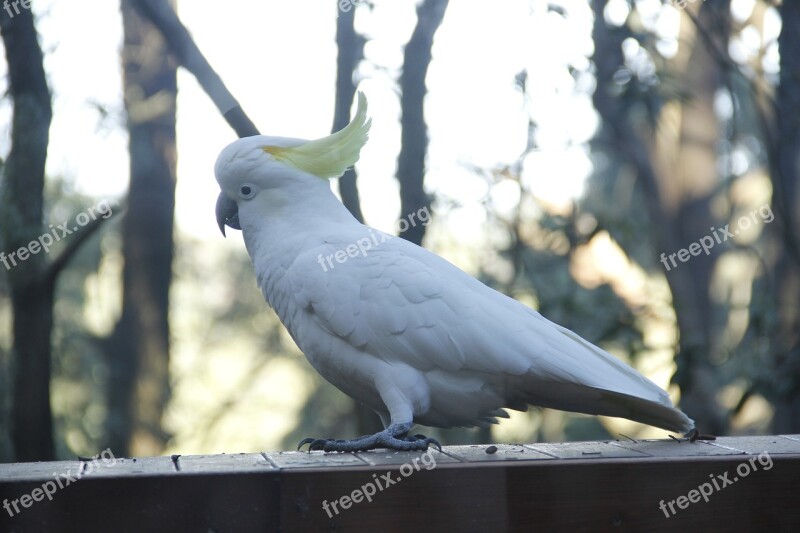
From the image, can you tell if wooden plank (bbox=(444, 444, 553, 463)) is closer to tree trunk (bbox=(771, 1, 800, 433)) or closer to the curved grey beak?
the curved grey beak

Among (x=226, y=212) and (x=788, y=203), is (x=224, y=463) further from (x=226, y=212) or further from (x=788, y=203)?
(x=788, y=203)

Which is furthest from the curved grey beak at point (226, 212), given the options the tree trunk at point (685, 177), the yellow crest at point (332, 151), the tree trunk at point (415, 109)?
the tree trunk at point (685, 177)

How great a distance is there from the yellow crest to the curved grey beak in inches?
7.9

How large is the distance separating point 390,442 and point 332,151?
2.65 feet

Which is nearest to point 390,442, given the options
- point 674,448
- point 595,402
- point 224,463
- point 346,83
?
point 224,463

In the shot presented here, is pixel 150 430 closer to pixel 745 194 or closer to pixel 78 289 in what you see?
pixel 78 289

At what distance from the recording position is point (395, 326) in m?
2.01

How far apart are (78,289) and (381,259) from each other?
6.64 meters

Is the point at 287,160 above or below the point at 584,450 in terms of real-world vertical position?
above

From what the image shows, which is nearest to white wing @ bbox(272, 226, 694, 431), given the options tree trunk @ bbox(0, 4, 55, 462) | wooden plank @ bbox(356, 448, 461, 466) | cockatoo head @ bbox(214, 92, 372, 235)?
wooden plank @ bbox(356, 448, 461, 466)

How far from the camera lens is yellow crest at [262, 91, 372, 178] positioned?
2.23m

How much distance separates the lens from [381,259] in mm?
2135

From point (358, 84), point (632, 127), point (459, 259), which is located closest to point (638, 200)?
point (632, 127)

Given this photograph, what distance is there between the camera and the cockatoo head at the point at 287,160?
2221 millimetres
